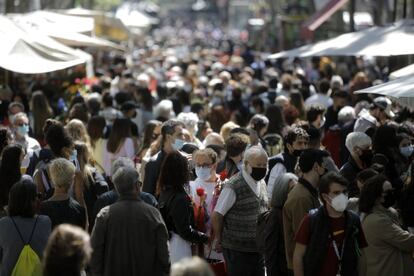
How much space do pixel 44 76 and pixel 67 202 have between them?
14.4 m

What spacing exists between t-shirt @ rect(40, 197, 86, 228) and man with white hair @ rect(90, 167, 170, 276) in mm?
804


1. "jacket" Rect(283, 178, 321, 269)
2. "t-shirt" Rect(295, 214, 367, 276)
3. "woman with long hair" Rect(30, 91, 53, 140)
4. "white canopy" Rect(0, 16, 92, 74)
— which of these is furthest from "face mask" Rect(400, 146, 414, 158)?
"woman with long hair" Rect(30, 91, 53, 140)

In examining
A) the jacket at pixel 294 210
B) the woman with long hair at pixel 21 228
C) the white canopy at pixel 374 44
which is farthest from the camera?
the white canopy at pixel 374 44

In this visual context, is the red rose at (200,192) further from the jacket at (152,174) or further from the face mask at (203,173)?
the jacket at (152,174)

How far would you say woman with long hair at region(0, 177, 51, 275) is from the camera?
302 inches

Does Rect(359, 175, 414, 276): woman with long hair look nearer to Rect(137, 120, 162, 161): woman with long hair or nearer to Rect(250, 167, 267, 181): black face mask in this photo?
Rect(250, 167, 267, 181): black face mask

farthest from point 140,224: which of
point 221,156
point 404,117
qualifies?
point 404,117

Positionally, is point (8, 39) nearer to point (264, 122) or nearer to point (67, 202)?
point (264, 122)

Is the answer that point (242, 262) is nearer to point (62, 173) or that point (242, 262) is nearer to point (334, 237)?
point (334, 237)

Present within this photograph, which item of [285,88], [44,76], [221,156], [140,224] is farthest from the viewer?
[44,76]

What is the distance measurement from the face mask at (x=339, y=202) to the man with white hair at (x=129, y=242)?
3.84ft

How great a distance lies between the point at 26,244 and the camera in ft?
25.1

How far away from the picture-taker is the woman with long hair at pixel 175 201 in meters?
8.62

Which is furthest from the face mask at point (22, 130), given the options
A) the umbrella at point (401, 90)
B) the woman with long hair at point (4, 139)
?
the umbrella at point (401, 90)
